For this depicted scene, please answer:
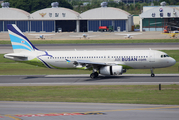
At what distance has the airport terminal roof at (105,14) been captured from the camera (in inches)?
5261

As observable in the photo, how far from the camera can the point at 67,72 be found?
165 ft

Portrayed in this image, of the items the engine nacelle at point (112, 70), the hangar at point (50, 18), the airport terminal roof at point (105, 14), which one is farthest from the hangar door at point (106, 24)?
the engine nacelle at point (112, 70)

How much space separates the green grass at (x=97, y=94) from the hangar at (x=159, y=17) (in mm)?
106562

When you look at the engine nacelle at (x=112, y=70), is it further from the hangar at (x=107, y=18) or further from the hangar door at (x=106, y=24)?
the hangar door at (x=106, y=24)

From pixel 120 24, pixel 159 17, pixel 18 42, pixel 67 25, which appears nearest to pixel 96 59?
pixel 18 42

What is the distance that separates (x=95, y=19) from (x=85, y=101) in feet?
368

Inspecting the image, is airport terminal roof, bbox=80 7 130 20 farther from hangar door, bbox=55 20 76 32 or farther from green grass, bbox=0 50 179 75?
green grass, bbox=0 50 179 75

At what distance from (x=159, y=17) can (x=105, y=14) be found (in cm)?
2686

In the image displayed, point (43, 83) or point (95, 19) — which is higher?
point (95, 19)

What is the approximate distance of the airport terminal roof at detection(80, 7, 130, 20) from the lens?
134 meters

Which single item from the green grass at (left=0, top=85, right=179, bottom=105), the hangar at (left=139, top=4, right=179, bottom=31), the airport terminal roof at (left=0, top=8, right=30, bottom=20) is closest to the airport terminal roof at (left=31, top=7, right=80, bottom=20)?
the airport terminal roof at (left=0, top=8, right=30, bottom=20)

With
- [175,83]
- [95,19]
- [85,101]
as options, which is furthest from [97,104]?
[95,19]

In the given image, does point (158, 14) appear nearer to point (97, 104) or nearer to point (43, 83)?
point (43, 83)

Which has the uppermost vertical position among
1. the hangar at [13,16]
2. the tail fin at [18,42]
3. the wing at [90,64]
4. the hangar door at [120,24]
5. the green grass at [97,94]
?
the hangar at [13,16]
